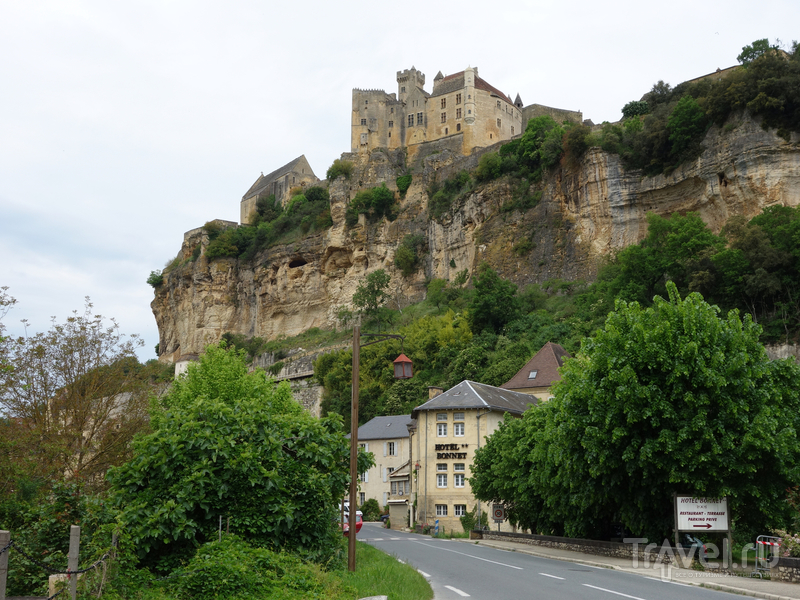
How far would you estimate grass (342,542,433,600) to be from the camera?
11.7 m

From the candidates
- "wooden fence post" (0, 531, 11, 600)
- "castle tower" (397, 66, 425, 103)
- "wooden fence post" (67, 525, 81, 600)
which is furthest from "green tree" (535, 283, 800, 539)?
"castle tower" (397, 66, 425, 103)

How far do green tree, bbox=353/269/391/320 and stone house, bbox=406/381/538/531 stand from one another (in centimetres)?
2776

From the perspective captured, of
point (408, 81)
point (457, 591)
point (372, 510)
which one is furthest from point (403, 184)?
point (457, 591)

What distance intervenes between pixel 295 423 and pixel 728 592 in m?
8.17

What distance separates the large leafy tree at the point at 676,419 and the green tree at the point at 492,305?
34.9m

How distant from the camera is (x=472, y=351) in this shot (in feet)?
171

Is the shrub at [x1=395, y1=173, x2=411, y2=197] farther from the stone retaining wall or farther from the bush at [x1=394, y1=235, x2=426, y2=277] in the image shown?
the stone retaining wall

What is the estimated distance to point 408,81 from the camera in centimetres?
9556

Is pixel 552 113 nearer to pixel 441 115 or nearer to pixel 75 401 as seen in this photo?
pixel 441 115

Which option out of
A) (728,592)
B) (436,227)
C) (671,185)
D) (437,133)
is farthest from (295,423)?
(437,133)

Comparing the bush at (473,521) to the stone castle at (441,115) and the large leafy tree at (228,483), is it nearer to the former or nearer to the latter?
the large leafy tree at (228,483)

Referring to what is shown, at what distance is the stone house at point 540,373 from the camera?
4472cm

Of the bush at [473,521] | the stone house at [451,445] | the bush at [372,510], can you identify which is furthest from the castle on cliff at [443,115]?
the bush at [473,521]

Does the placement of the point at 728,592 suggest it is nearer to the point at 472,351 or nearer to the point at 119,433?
the point at 119,433
